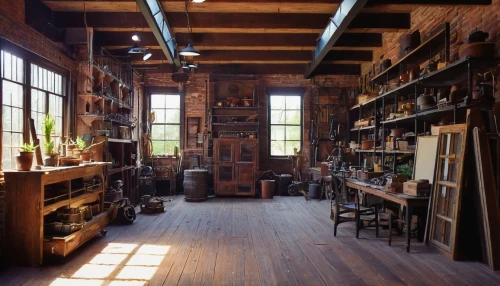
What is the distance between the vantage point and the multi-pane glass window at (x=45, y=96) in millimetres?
5457

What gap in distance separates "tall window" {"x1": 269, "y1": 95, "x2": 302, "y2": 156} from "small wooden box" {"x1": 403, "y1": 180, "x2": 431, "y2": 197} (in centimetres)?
583

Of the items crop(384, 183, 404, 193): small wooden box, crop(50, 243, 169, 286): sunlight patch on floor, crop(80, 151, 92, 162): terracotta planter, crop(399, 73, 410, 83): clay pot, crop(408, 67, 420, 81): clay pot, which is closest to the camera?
crop(50, 243, 169, 286): sunlight patch on floor

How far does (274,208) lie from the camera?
800 centimetres

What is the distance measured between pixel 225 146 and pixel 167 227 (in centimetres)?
388

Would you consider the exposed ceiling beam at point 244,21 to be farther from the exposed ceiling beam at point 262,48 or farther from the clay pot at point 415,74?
the exposed ceiling beam at point 262,48

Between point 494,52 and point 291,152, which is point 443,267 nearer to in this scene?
point 494,52

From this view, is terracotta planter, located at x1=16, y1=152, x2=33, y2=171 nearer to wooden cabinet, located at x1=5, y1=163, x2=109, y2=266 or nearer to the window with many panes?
wooden cabinet, located at x1=5, y1=163, x2=109, y2=266

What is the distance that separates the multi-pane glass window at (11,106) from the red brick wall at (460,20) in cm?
633

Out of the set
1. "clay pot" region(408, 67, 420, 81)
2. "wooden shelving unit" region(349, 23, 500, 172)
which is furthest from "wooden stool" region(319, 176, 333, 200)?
"clay pot" region(408, 67, 420, 81)

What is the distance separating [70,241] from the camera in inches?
166

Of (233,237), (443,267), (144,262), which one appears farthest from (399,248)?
(144,262)

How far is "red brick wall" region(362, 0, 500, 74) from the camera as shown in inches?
181

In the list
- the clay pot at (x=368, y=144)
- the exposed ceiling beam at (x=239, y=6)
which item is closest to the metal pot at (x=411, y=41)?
the exposed ceiling beam at (x=239, y=6)

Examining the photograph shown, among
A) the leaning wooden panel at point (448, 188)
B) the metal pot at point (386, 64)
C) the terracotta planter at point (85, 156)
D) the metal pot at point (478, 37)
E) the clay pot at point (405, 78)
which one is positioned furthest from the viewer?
the metal pot at point (386, 64)
